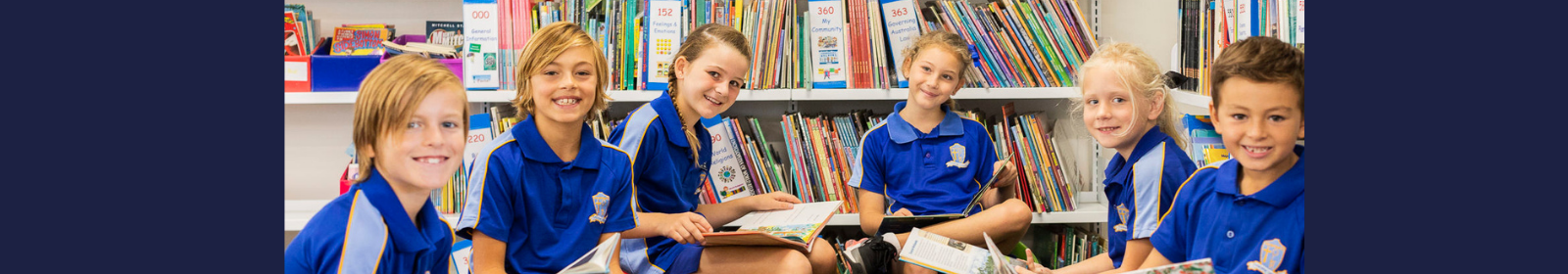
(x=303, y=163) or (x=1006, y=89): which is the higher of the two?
(x=1006, y=89)

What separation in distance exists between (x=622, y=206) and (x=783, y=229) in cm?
30

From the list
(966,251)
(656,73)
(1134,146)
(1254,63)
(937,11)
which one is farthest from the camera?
(937,11)

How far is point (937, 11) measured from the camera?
2281mm

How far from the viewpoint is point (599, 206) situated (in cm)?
144

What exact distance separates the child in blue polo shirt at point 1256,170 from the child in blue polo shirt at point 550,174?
2.71 ft

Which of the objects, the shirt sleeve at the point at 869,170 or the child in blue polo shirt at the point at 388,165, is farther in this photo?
the shirt sleeve at the point at 869,170

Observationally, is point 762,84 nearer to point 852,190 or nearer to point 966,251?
point 852,190

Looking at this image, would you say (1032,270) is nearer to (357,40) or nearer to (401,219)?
(401,219)

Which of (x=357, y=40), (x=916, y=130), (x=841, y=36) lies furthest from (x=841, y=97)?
(x=357, y=40)

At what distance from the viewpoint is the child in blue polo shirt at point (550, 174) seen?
4.32 ft

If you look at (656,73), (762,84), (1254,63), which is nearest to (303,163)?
(656,73)

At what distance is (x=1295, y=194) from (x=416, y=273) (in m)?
0.90

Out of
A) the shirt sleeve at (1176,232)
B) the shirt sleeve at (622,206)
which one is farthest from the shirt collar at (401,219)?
the shirt sleeve at (1176,232)

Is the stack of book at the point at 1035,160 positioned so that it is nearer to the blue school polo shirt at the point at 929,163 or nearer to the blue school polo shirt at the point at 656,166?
the blue school polo shirt at the point at 929,163
